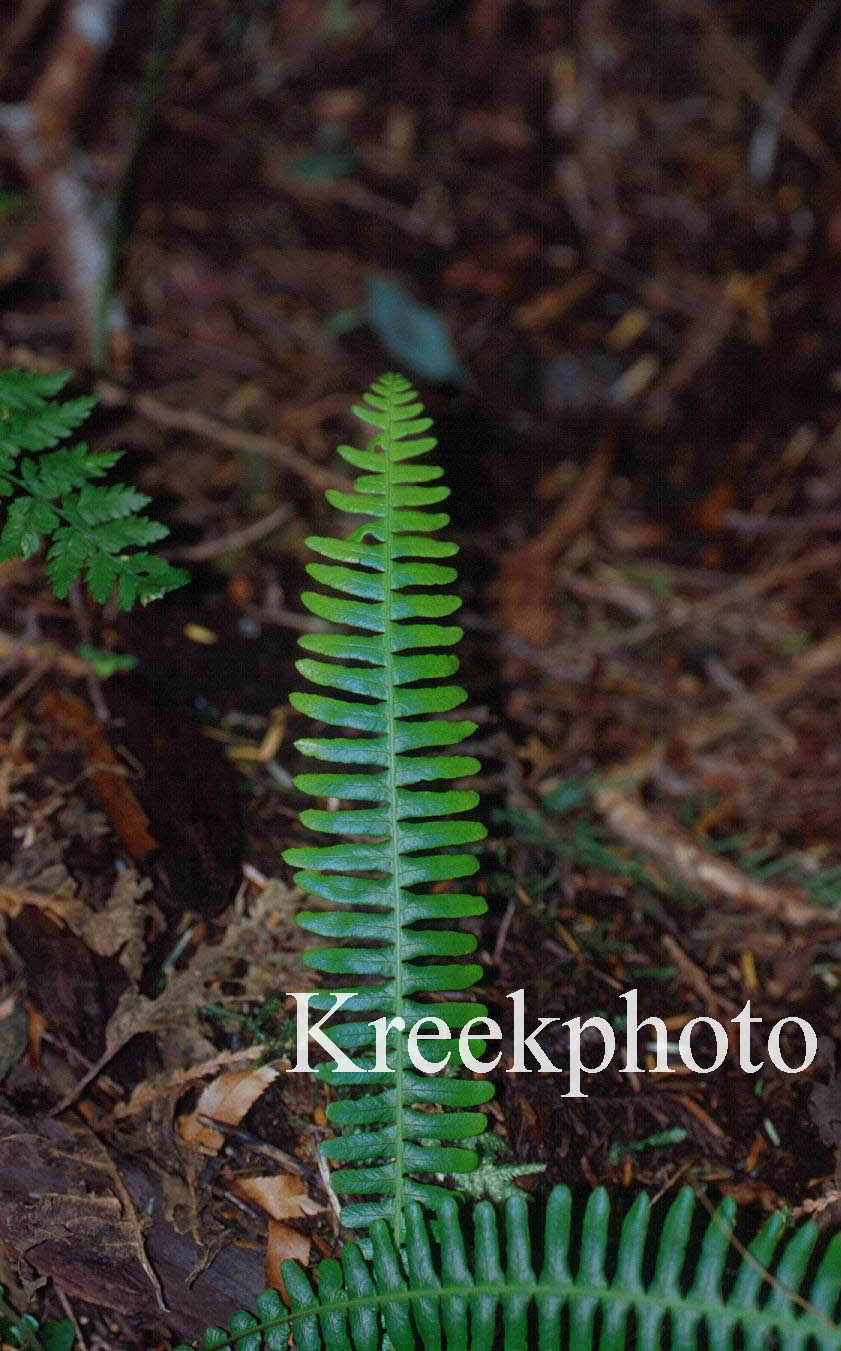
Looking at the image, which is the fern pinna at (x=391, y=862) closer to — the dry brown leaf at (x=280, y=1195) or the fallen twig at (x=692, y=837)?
the dry brown leaf at (x=280, y=1195)

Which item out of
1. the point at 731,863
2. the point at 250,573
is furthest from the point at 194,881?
the point at 731,863

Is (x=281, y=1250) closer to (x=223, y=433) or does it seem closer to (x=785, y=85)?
(x=223, y=433)

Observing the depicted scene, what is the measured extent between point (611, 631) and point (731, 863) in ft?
2.83

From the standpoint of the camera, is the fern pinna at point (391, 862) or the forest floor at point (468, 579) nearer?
the fern pinna at point (391, 862)

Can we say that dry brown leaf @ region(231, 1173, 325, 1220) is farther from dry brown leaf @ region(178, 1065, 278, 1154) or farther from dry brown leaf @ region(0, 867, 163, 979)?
dry brown leaf @ region(0, 867, 163, 979)

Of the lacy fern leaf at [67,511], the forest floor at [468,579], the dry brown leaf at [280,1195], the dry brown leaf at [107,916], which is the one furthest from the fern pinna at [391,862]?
the dry brown leaf at [107,916]

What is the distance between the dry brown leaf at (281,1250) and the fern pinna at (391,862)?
12cm

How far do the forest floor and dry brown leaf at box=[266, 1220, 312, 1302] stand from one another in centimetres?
1

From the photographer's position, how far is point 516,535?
137 inches

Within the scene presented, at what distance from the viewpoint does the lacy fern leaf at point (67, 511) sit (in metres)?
1.98

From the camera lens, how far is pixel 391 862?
194cm

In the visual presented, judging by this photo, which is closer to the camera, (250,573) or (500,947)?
(500,947)

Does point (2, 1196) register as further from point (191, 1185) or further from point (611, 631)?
point (611, 631)

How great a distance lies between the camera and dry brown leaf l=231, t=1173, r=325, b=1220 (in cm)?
197
